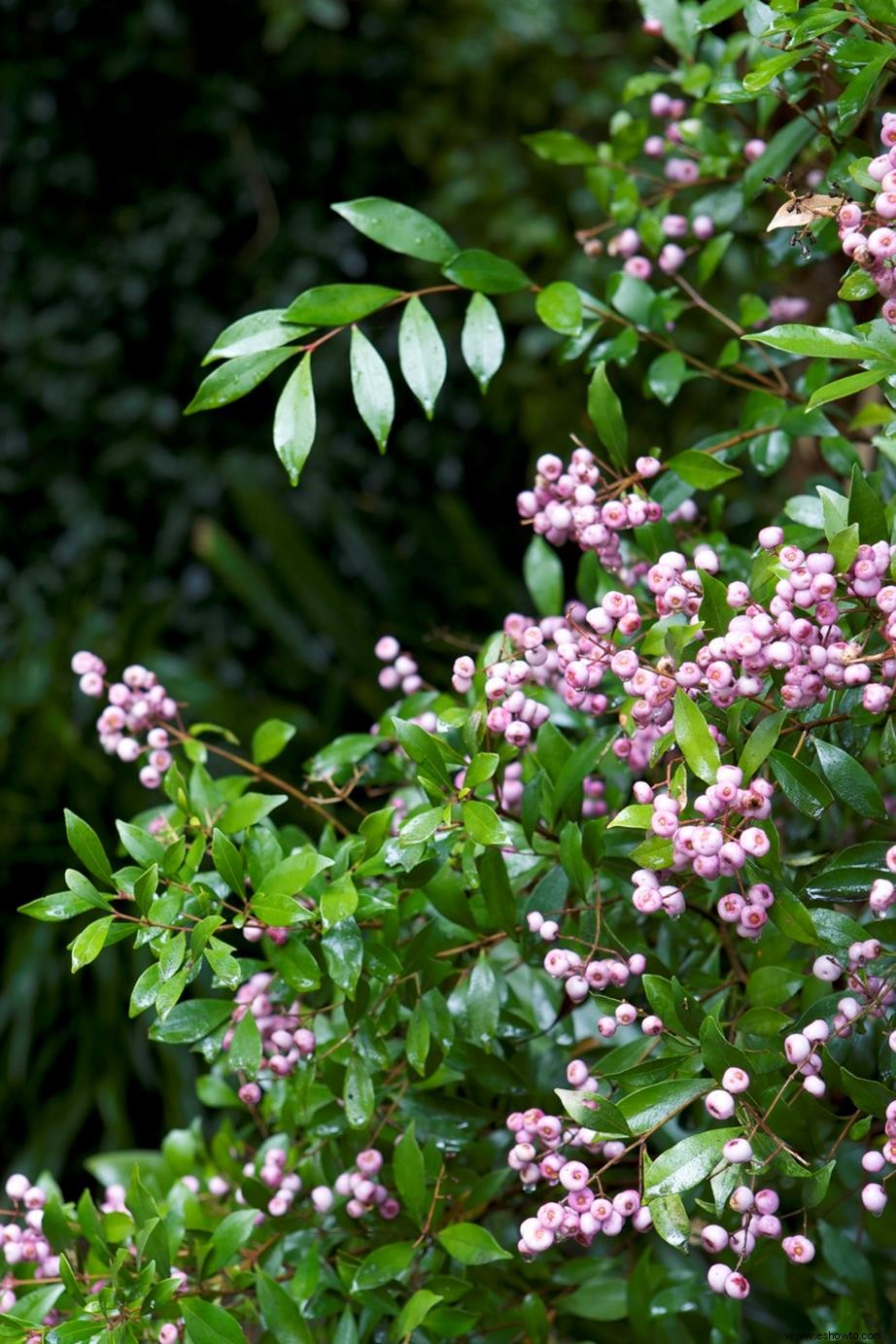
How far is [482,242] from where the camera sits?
204 cm

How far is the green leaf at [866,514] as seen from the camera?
18.5 inches

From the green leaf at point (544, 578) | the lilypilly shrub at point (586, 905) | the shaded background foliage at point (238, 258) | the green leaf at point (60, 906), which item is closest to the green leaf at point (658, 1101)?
the lilypilly shrub at point (586, 905)

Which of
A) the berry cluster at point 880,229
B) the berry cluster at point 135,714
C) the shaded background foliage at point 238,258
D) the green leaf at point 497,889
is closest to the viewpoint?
the berry cluster at point 880,229

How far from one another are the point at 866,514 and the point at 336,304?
0.80 ft

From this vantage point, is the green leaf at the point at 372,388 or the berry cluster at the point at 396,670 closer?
the green leaf at the point at 372,388

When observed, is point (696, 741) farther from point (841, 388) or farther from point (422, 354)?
point (422, 354)

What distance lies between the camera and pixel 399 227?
590 mm

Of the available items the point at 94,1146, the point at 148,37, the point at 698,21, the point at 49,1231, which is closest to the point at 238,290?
the point at 148,37

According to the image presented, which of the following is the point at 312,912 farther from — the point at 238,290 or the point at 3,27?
the point at 3,27

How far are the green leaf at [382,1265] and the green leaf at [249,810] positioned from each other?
18 cm

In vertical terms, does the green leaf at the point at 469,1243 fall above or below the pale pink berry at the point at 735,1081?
below

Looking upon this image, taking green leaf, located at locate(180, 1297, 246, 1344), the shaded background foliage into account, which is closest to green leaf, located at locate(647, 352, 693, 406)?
green leaf, located at locate(180, 1297, 246, 1344)

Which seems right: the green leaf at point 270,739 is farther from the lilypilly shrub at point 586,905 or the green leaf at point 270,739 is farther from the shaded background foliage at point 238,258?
the shaded background foliage at point 238,258

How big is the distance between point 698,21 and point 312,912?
43 cm
